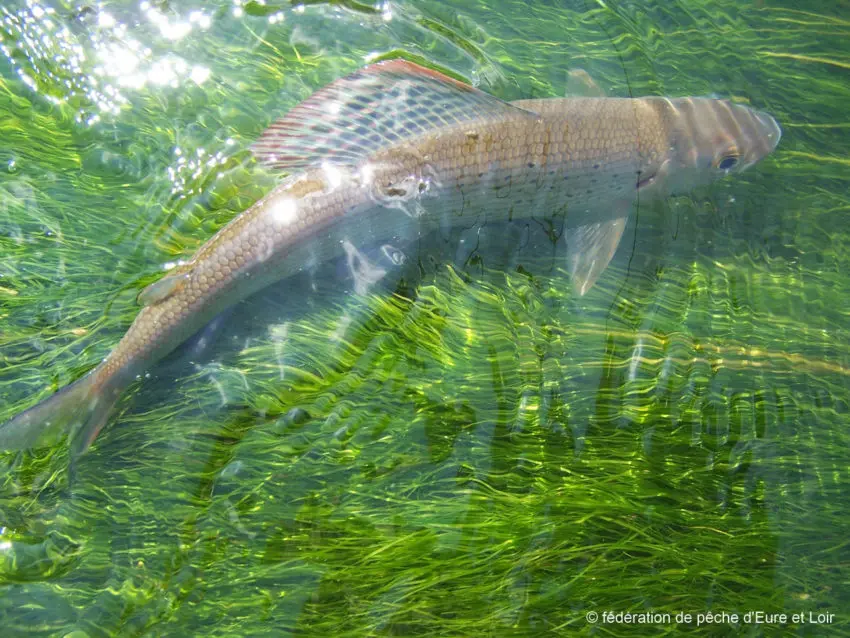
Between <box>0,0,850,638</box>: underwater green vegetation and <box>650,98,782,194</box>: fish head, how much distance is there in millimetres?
206

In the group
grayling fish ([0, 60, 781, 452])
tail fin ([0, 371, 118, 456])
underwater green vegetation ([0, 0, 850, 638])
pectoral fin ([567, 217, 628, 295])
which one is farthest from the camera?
pectoral fin ([567, 217, 628, 295])

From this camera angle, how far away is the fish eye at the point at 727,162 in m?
4.04

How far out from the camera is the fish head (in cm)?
393

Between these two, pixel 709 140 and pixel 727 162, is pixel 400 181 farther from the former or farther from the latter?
pixel 727 162

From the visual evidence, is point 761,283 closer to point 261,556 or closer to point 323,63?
point 323,63

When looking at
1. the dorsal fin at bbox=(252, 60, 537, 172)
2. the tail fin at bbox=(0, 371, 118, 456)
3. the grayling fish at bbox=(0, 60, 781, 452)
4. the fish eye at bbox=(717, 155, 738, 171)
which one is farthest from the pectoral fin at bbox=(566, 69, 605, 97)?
the tail fin at bbox=(0, 371, 118, 456)

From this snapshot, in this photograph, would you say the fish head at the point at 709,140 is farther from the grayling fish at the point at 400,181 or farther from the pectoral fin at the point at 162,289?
the pectoral fin at the point at 162,289

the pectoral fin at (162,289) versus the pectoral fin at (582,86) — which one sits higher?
the pectoral fin at (582,86)

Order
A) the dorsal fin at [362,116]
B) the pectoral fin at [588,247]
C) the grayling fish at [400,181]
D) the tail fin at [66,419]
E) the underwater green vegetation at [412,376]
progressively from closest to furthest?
the tail fin at [66,419] < the grayling fish at [400,181] < the underwater green vegetation at [412,376] < the dorsal fin at [362,116] < the pectoral fin at [588,247]

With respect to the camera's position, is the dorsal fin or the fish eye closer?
the dorsal fin

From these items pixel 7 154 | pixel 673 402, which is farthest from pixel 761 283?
pixel 7 154

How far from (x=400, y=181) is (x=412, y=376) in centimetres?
109

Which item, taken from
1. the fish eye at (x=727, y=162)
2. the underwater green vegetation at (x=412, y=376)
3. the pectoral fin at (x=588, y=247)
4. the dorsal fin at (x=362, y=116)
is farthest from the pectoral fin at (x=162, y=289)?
the fish eye at (x=727, y=162)

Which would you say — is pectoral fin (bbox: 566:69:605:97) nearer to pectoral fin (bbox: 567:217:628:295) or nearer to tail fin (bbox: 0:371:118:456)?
pectoral fin (bbox: 567:217:628:295)
